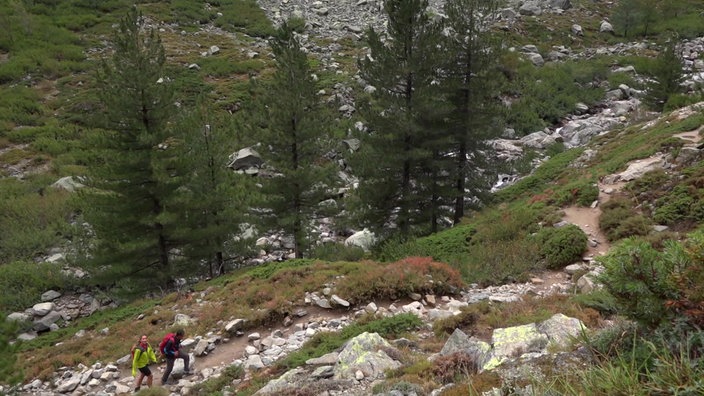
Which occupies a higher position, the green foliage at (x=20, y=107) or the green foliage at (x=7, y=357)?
the green foliage at (x=20, y=107)

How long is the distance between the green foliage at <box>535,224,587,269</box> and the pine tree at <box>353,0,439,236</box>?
629 cm

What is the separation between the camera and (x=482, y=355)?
609 centimetres

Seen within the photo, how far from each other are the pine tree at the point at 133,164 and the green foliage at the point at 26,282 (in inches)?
170

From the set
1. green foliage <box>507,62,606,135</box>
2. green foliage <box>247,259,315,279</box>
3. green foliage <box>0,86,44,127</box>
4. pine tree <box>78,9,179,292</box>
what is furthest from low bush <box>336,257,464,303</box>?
green foliage <box>0,86,44,127</box>

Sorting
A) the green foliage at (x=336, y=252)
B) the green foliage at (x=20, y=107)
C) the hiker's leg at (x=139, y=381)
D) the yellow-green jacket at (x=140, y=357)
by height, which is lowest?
the green foliage at (x=336, y=252)

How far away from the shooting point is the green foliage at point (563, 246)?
12664 mm

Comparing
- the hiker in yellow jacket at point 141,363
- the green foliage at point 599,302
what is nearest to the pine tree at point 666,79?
the green foliage at point 599,302

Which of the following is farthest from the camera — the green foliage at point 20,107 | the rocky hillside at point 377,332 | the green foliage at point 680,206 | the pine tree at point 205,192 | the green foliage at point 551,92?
Result: the green foliage at point 551,92

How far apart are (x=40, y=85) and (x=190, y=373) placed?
38189 millimetres

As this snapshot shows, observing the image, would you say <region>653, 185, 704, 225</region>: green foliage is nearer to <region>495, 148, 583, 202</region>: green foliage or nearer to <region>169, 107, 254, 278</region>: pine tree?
<region>495, 148, 583, 202</region>: green foliage

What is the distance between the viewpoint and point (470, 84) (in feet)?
63.7

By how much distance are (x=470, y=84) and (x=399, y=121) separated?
13.5 feet

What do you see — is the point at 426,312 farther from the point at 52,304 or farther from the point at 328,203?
the point at 52,304

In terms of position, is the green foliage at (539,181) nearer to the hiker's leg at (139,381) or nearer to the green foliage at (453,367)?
the green foliage at (453,367)
